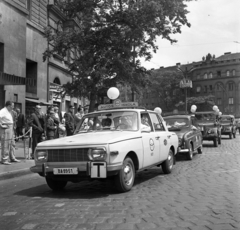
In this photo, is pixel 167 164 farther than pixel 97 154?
Yes

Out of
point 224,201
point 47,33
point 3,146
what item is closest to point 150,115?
point 224,201

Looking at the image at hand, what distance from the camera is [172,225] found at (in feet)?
12.8

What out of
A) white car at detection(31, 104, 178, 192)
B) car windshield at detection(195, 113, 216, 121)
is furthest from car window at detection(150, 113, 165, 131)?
car windshield at detection(195, 113, 216, 121)

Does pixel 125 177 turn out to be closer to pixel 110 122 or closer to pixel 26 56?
pixel 110 122

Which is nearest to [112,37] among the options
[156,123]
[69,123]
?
[69,123]

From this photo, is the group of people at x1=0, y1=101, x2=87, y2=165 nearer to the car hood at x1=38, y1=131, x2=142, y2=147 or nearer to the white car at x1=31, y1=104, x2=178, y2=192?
the white car at x1=31, y1=104, x2=178, y2=192

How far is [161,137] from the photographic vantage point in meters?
7.62

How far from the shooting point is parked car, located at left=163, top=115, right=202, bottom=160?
35.3ft

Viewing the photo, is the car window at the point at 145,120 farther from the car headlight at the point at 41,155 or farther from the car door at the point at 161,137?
the car headlight at the point at 41,155

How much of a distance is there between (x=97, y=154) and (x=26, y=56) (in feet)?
57.6

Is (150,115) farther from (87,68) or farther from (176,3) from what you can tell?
(176,3)

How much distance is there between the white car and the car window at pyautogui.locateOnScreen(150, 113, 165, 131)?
391mm

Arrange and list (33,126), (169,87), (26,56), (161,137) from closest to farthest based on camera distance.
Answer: (161,137) < (33,126) < (26,56) < (169,87)

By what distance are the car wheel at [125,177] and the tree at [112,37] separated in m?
10.4
